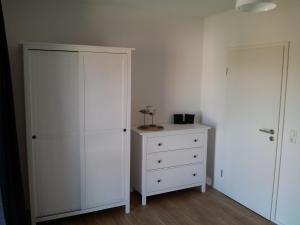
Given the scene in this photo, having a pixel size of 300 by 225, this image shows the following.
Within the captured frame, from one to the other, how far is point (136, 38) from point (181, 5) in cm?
69

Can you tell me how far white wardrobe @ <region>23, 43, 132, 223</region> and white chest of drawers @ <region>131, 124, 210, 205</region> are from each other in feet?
1.01

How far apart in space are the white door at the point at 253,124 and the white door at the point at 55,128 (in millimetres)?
1937

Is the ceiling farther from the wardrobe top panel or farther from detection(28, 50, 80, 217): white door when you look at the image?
detection(28, 50, 80, 217): white door

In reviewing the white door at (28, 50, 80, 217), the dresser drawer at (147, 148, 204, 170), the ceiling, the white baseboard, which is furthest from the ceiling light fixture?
the white baseboard

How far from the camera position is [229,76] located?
3.50 m

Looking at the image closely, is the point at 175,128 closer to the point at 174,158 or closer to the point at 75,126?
the point at 174,158

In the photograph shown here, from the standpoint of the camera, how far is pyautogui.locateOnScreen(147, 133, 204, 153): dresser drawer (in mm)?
3289

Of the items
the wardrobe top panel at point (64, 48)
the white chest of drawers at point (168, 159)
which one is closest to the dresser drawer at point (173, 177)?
the white chest of drawers at point (168, 159)

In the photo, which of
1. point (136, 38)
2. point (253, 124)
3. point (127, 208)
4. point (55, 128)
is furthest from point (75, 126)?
point (253, 124)

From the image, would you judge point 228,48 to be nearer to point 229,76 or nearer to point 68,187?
point 229,76

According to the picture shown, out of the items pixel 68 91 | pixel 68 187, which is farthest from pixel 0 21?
pixel 68 187

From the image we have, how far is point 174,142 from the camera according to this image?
3.42 metres

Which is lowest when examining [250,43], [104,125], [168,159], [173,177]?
[173,177]

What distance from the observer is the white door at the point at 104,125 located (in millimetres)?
2814
